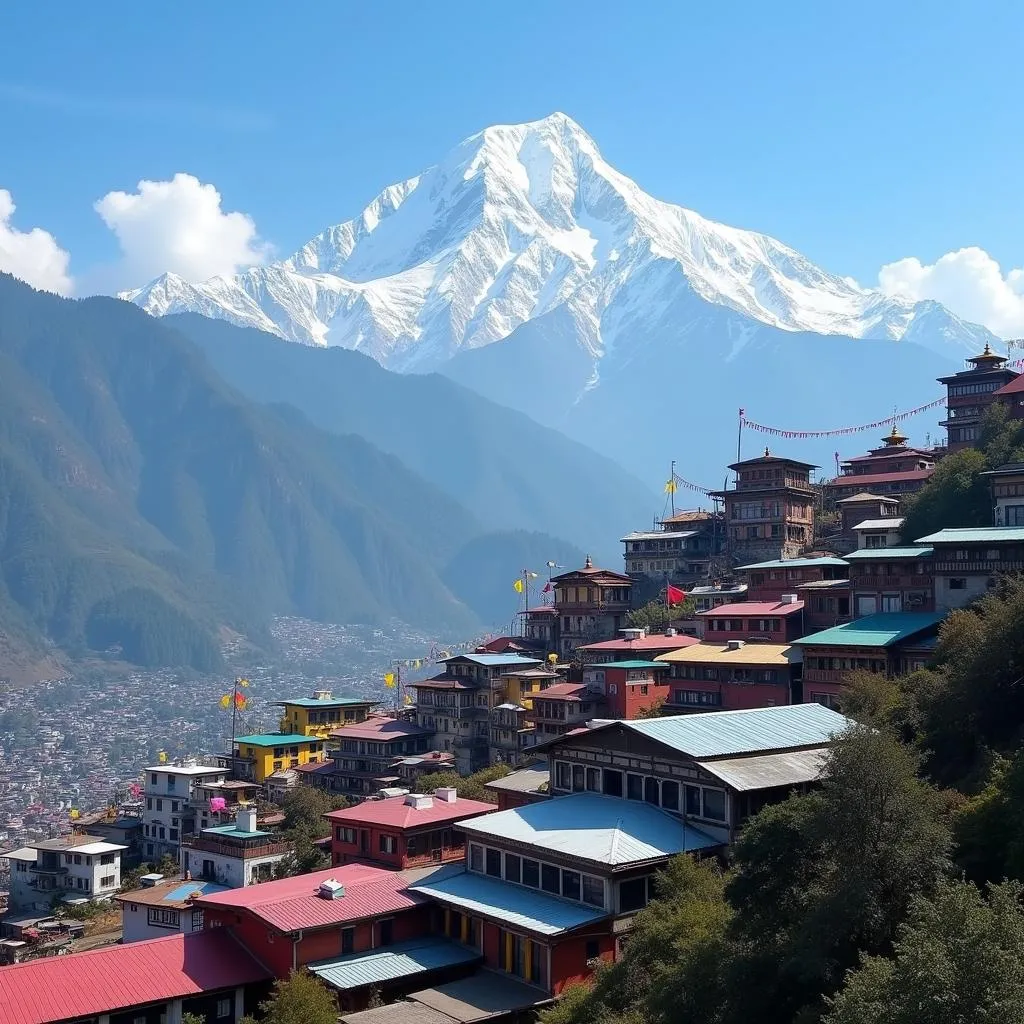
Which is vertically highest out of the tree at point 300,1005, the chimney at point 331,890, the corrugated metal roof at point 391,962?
the chimney at point 331,890

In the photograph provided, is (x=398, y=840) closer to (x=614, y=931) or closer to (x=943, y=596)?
(x=614, y=931)

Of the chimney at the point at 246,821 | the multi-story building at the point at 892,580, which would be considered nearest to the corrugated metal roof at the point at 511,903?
the multi-story building at the point at 892,580

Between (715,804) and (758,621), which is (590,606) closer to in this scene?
(758,621)

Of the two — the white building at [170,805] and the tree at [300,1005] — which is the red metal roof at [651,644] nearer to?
the white building at [170,805]

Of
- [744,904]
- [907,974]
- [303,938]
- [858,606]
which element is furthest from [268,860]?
[907,974]

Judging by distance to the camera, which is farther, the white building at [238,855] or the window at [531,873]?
the white building at [238,855]

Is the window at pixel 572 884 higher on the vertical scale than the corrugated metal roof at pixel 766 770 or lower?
lower

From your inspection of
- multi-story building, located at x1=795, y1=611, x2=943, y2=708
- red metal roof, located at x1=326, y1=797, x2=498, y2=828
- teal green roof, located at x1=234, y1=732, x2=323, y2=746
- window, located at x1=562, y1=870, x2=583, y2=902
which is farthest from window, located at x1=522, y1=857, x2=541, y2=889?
teal green roof, located at x1=234, y1=732, x2=323, y2=746

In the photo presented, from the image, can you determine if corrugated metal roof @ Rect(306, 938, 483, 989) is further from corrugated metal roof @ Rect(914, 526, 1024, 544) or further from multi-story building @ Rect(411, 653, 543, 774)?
multi-story building @ Rect(411, 653, 543, 774)
